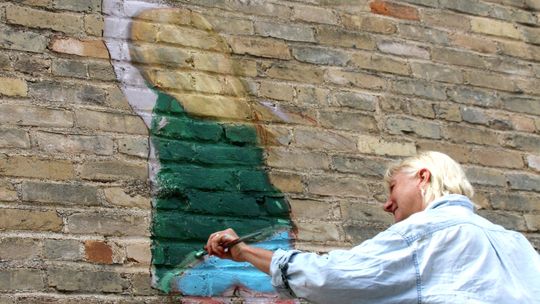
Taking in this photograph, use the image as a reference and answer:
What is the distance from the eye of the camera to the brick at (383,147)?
3904 millimetres

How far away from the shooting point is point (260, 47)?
392 cm

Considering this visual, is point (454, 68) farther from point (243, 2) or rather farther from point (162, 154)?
point (162, 154)

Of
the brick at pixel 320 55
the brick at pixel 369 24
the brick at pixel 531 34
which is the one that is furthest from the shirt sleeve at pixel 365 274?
the brick at pixel 531 34

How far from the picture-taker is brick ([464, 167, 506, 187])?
13.3 ft

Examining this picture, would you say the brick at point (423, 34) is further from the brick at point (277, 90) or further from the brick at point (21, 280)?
the brick at point (21, 280)

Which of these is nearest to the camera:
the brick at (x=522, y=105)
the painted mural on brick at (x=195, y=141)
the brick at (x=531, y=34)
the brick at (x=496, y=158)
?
the painted mural on brick at (x=195, y=141)

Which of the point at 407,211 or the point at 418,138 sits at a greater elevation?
the point at 418,138

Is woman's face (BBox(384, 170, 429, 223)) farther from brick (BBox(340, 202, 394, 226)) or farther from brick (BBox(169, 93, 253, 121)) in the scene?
brick (BBox(169, 93, 253, 121))

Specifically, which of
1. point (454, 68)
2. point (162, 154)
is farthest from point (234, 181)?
point (454, 68)

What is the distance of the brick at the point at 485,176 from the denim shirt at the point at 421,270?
134 centimetres

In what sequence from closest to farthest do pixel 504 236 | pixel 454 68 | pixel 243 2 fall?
pixel 504 236
pixel 243 2
pixel 454 68

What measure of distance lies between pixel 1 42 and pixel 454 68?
6.51 ft

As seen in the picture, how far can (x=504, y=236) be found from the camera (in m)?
2.80

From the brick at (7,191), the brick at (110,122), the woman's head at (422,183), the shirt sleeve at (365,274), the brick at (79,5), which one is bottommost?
the shirt sleeve at (365,274)
